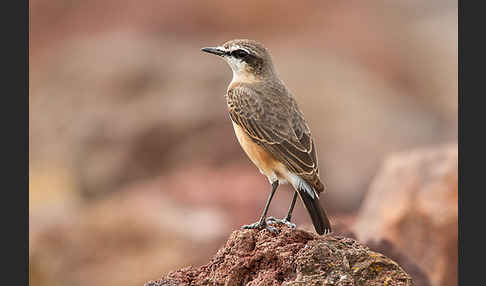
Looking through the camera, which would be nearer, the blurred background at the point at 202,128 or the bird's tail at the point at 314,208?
the bird's tail at the point at 314,208

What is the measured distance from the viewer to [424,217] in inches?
561

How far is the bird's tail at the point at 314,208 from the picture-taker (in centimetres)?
877

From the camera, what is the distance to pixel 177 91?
23.9 m

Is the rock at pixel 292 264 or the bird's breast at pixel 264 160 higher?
the bird's breast at pixel 264 160

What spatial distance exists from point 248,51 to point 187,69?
1559 cm

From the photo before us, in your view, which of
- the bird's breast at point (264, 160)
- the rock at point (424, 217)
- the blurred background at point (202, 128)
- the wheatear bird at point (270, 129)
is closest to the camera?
the wheatear bird at point (270, 129)

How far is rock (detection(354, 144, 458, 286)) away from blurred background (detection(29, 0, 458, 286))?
0.03 m

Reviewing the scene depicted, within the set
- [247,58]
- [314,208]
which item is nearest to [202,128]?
[247,58]

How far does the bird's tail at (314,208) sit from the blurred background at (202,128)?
329 centimetres


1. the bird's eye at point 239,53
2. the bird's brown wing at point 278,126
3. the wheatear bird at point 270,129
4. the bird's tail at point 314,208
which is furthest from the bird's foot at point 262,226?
the bird's eye at point 239,53

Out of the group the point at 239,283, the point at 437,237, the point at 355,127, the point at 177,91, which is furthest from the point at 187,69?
the point at 239,283

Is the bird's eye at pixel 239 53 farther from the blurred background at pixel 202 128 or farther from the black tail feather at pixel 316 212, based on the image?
the blurred background at pixel 202 128

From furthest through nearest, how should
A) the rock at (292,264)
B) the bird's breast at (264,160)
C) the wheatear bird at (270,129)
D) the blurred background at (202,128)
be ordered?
the blurred background at (202,128) → the bird's breast at (264,160) → the wheatear bird at (270,129) → the rock at (292,264)

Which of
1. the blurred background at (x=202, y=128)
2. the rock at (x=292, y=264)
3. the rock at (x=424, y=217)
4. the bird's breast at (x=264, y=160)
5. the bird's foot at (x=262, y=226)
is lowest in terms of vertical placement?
the rock at (x=292, y=264)
